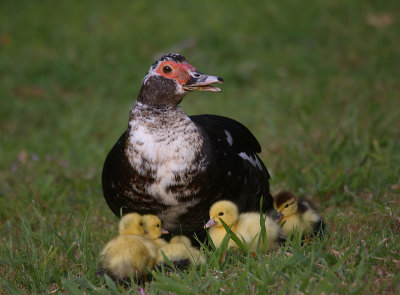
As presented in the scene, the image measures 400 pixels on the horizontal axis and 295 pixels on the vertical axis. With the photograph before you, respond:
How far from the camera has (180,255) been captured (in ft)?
8.80

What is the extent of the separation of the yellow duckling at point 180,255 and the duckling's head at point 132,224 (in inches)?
6.2

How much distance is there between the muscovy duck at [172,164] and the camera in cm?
283

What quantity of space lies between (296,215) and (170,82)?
1.00 meters

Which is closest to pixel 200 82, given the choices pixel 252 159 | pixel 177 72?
pixel 177 72

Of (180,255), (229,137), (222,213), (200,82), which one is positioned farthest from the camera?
(229,137)

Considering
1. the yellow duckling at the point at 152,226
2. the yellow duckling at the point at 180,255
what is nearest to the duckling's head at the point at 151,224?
the yellow duckling at the point at 152,226

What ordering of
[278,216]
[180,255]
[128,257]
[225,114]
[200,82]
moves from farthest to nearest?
1. [225,114]
2. [278,216]
3. [200,82]
4. [180,255]
5. [128,257]

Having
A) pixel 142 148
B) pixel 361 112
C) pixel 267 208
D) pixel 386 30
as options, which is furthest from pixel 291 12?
pixel 142 148

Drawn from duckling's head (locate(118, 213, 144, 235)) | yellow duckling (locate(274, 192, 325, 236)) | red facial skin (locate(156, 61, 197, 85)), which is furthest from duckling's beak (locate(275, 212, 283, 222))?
red facial skin (locate(156, 61, 197, 85))

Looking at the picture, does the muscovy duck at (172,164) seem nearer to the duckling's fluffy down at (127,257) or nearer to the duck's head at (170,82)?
the duck's head at (170,82)

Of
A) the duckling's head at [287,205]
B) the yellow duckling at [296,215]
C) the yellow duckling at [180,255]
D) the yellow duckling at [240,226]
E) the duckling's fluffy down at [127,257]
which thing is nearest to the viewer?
the duckling's fluffy down at [127,257]

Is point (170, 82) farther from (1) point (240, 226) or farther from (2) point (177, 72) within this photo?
(1) point (240, 226)

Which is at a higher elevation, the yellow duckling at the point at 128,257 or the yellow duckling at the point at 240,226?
the yellow duckling at the point at 240,226

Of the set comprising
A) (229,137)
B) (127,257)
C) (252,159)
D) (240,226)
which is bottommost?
(127,257)
